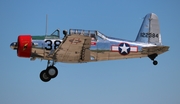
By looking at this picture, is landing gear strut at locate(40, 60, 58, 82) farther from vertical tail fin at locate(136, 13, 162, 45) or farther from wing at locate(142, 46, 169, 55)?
vertical tail fin at locate(136, 13, 162, 45)

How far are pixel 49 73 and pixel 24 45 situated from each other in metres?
1.73

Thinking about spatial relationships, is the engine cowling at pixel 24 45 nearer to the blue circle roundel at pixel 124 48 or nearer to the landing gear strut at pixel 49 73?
the landing gear strut at pixel 49 73

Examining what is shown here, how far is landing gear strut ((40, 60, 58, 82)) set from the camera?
49.1 ft

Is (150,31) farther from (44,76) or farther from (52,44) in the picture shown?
(44,76)

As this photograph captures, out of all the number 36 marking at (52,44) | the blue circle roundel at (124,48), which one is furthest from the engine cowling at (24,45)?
the blue circle roundel at (124,48)

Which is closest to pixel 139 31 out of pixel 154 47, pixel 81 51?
pixel 154 47

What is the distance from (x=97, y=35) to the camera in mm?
15422

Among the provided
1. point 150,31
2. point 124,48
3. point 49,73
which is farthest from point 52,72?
point 150,31

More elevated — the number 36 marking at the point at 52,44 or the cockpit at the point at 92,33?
the cockpit at the point at 92,33

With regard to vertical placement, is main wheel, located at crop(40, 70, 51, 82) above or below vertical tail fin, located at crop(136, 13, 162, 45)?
below

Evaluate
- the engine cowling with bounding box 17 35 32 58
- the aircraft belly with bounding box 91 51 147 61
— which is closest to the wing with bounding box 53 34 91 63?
the aircraft belly with bounding box 91 51 147 61

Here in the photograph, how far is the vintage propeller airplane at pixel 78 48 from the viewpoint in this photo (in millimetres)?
13983

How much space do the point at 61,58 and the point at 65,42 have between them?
67.2 inches

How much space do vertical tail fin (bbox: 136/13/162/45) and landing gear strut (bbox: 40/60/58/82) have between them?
576 cm
